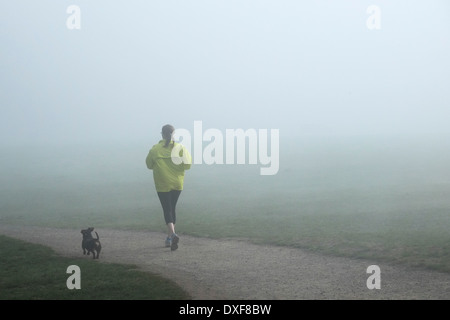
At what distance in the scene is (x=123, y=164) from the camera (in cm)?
7531

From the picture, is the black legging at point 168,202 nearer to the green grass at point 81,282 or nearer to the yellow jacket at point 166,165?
the yellow jacket at point 166,165

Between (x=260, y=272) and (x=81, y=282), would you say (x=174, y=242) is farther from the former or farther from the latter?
(x=81, y=282)

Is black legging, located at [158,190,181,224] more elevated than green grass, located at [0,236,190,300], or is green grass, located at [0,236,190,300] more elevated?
black legging, located at [158,190,181,224]

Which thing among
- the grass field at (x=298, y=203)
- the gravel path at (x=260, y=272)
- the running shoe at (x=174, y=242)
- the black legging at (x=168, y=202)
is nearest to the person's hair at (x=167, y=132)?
the black legging at (x=168, y=202)

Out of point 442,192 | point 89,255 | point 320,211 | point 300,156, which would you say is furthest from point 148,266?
point 300,156

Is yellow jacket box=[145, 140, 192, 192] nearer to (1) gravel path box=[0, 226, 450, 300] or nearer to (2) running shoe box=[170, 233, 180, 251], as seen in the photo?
(2) running shoe box=[170, 233, 180, 251]

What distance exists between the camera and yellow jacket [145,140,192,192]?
13758 mm

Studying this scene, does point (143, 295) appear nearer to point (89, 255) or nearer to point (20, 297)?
point (20, 297)

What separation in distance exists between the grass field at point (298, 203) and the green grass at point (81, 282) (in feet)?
15.3

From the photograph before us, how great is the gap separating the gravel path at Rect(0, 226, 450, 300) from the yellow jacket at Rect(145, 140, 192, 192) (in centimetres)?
154

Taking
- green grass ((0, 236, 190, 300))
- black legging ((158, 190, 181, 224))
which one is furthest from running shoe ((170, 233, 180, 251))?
green grass ((0, 236, 190, 300))

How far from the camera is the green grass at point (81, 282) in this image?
→ 9578mm

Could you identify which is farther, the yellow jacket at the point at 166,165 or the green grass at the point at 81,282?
the yellow jacket at the point at 166,165
